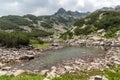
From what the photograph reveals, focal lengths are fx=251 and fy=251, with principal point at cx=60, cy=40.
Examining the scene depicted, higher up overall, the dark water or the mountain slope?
the mountain slope

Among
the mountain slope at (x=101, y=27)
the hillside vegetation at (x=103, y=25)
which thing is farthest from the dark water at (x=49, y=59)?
the hillside vegetation at (x=103, y=25)

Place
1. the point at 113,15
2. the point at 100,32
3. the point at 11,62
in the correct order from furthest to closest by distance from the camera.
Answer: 1. the point at 113,15
2. the point at 100,32
3. the point at 11,62

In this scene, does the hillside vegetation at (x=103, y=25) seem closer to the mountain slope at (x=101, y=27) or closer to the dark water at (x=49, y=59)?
the mountain slope at (x=101, y=27)

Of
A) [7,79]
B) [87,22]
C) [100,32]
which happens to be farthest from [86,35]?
[7,79]

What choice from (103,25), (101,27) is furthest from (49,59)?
(103,25)

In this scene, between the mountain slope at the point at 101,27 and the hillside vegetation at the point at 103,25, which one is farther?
the hillside vegetation at the point at 103,25

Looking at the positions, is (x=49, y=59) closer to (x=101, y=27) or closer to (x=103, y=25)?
(x=101, y=27)

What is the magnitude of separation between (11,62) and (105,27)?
108 meters

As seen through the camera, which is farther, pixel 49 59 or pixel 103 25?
pixel 103 25

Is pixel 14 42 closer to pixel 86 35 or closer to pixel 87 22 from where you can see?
pixel 86 35

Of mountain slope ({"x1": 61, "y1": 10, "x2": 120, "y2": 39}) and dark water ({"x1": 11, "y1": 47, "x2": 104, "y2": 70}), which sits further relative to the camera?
mountain slope ({"x1": 61, "y1": 10, "x2": 120, "y2": 39})

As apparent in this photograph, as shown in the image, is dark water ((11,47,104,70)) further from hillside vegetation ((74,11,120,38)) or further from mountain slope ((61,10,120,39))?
hillside vegetation ((74,11,120,38))

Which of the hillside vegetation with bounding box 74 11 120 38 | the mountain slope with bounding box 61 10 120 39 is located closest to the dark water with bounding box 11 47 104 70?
the mountain slope with bounding box 61 10 120 39

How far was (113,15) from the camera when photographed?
185 m
